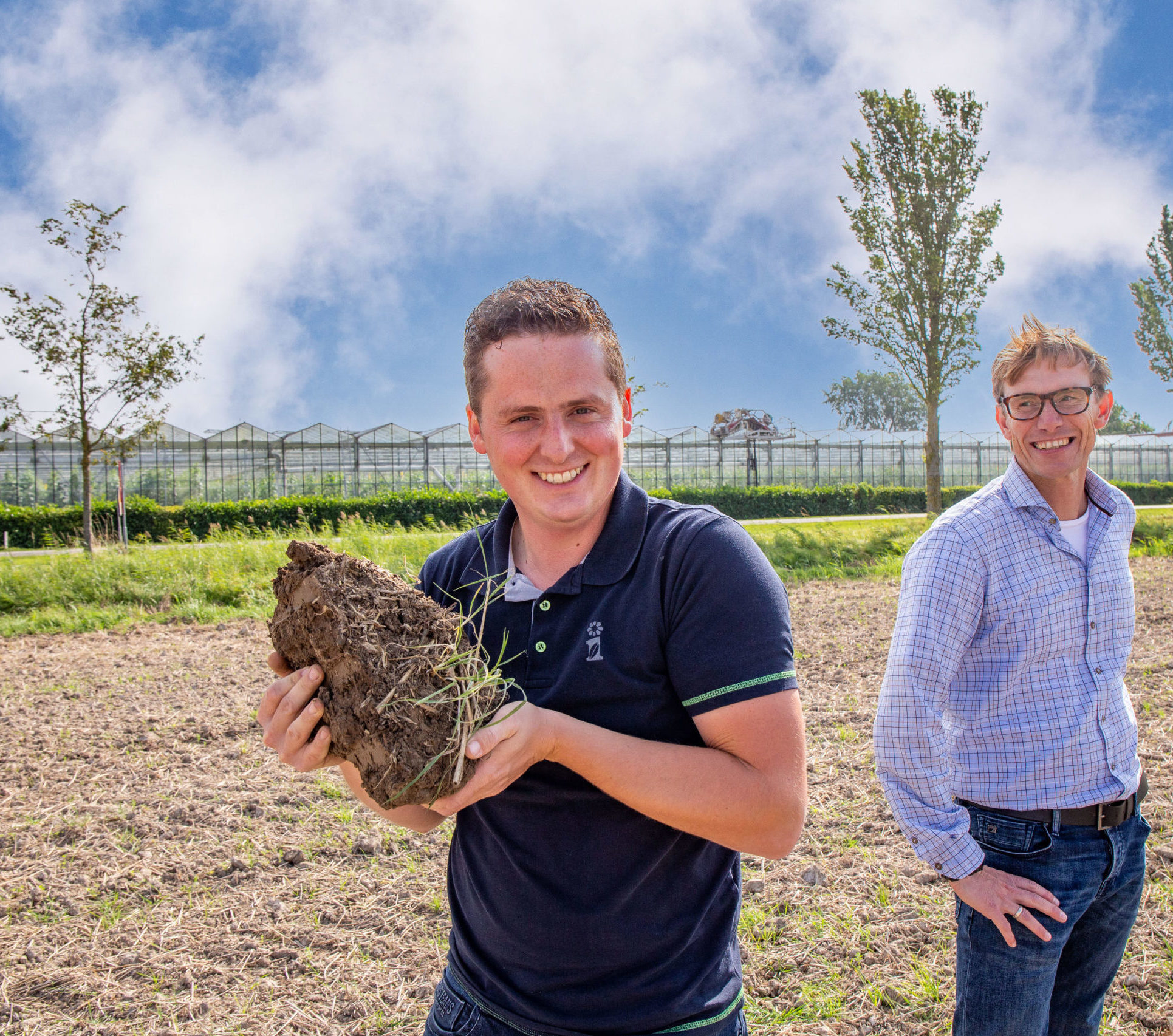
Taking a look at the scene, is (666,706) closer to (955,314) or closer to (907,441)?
(955,314)

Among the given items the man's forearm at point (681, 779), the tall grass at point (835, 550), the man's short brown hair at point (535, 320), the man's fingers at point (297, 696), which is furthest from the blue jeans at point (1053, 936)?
the tall grass at point (835, 550)

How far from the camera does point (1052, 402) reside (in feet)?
6.53

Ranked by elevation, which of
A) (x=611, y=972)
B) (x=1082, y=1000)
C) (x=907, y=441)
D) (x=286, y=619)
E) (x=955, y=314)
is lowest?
(x=1082, y=1000)

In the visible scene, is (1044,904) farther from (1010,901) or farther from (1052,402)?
(1052,402)

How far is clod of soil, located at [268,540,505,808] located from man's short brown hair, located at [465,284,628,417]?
402mm

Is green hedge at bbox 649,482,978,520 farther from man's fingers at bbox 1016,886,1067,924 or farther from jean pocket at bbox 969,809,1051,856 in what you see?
man's fingers at bbox 1016,886,1067,924

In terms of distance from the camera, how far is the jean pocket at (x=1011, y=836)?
70.4 inches

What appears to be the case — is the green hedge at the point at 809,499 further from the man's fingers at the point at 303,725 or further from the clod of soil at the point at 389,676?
the man's fingers at the point at 303,725

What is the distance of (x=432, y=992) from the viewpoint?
9.29 ft

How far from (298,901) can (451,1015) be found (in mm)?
2389

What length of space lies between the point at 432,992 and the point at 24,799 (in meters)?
3.17

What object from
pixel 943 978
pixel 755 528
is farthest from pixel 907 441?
pixel 943 978

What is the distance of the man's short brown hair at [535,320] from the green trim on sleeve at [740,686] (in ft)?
1.82

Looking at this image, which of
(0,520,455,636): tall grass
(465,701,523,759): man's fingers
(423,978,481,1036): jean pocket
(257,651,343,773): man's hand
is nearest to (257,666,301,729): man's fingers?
(257,651,343,773): man's hand
